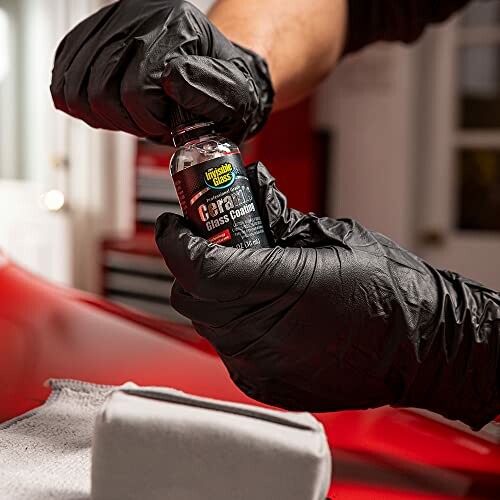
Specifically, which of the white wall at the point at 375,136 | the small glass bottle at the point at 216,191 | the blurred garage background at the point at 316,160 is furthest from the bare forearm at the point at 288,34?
the white wall at the point at 375,136

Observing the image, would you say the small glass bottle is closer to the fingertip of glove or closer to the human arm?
the fingertip of glove

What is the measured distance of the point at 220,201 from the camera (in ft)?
1.91

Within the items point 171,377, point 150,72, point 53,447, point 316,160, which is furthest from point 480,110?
point 53,447

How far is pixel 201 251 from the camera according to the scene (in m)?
0.59

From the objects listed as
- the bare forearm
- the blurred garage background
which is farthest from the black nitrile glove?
the blurred garage background

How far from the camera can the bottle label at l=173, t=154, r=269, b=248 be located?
58 cm

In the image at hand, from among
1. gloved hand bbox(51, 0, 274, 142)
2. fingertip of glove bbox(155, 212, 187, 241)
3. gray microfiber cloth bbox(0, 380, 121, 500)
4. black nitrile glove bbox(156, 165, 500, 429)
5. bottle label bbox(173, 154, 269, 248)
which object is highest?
gloved hand bbox(51, 0, 274, 142)

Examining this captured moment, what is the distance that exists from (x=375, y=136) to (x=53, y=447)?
2.90m

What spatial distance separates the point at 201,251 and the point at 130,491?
0.72 ft

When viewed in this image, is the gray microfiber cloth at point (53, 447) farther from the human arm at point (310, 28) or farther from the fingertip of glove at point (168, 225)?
the human arm at point (310, 28)

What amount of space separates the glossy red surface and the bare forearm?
341mm

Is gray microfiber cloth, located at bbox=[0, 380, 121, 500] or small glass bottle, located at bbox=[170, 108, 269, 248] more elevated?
small glass bottle, located at bbox=[170, 108, 269, 248]

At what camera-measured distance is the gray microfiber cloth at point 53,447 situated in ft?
1.58

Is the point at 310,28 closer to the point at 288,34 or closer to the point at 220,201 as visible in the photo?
the point at 288,34
